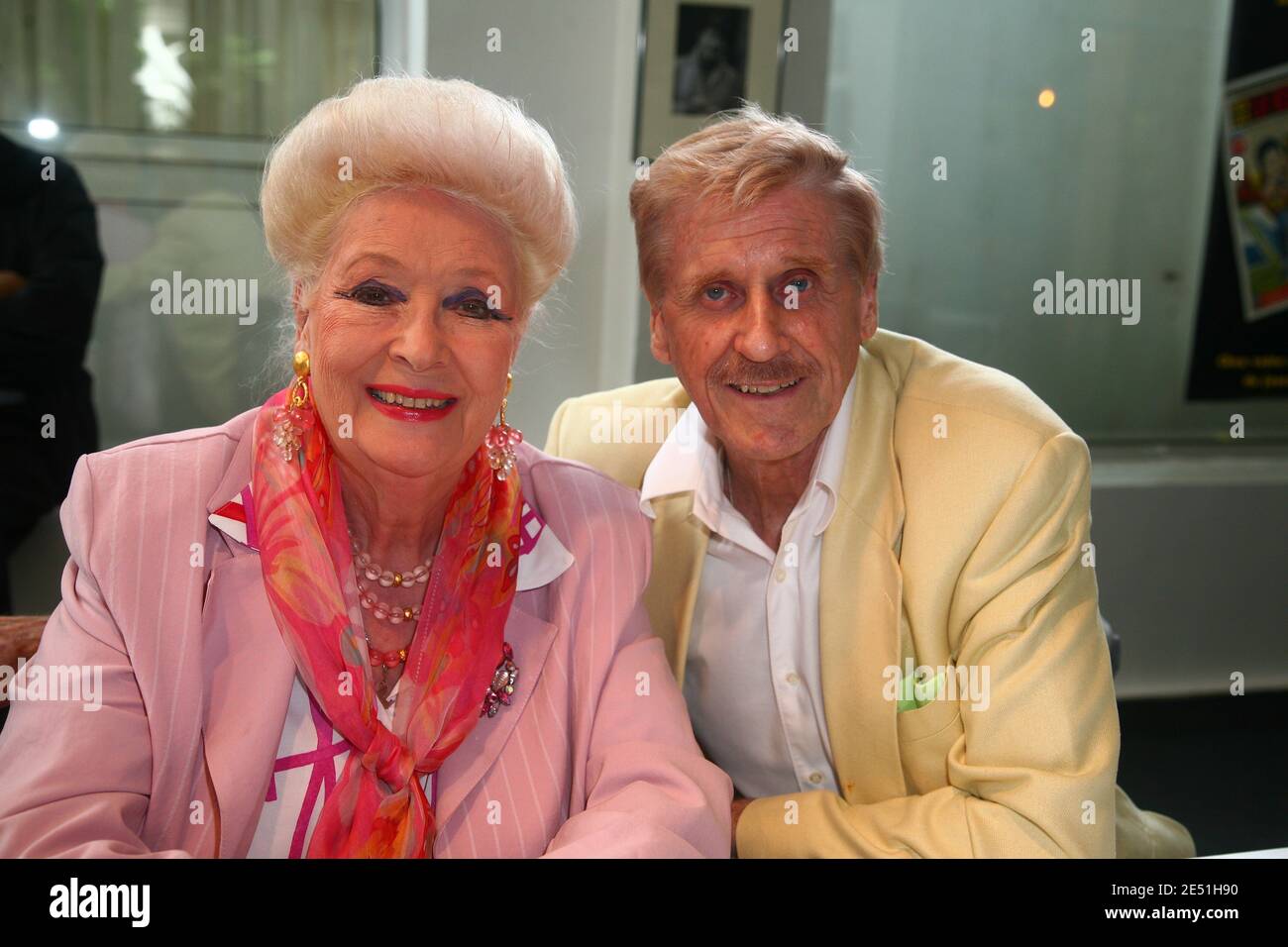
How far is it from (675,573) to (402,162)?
0.77 m

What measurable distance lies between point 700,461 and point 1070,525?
0.57 m

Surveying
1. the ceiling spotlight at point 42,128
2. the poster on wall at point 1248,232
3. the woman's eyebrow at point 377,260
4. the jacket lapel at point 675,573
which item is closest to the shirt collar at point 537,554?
the jacket lapel at point 675,573

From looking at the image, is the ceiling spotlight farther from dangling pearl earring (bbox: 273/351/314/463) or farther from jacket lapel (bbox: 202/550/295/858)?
jacket lapel (bbox: 202/550/295/858)

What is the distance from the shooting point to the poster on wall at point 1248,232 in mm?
3779

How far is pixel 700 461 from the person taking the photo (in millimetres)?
1822

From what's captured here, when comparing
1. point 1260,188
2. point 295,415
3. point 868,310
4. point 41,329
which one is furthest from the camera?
point 1260,188

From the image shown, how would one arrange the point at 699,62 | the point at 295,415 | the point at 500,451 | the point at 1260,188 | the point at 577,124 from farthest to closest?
the point at 1260,188 < the point at 699,62 < the point at 577,124 < the point at 500,451 < the point at 295,415

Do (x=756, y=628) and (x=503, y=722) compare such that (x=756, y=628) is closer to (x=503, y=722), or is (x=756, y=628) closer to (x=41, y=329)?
(x=503, y=722)

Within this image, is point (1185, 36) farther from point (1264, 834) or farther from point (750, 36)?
point (1264, 834)

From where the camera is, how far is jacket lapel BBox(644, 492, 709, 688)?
178 centimetres

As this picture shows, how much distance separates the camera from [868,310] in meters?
1.76

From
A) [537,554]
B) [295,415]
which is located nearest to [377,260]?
[295,415]

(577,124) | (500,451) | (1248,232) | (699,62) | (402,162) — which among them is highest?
(699,62)
